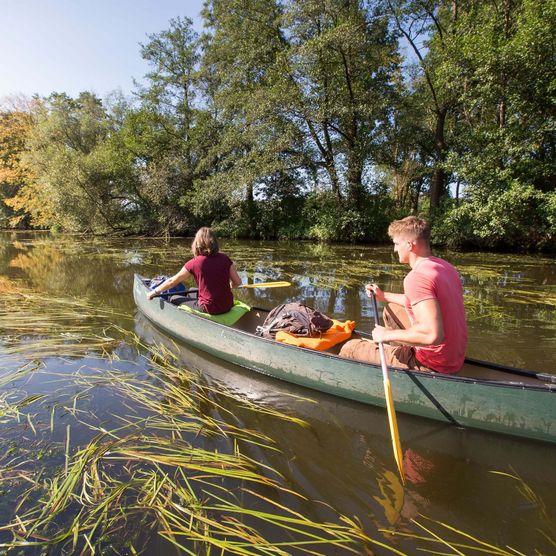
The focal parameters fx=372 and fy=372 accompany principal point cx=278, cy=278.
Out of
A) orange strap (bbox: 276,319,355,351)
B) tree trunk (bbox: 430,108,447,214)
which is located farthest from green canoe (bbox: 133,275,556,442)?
tree trunk (bbox: 430,108,447,214)

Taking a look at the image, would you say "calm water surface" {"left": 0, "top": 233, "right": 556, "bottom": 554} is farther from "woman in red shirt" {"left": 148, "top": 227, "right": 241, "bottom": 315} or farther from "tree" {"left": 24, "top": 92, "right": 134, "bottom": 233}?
"tree" {"left": 24, "top": 92, "right": 134, "bottom": 233}

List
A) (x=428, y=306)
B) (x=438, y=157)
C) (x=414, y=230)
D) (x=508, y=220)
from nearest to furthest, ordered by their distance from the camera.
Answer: (x=428, y=306)
(x=414, y=230)
(x=508, y=220)
(x=438, y=157)

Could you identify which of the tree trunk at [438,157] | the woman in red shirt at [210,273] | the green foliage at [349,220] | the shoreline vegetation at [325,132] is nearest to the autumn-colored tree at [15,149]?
the shoreline vegetation at [325,132]

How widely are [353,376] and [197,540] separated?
5.78ft

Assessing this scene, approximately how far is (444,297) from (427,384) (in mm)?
777

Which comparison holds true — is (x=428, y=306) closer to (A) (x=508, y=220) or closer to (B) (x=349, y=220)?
(A) (x=508, y=220)

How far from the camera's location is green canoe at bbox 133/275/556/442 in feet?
8.63

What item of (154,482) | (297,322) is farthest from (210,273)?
(154,482)

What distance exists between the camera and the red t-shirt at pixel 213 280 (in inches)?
171

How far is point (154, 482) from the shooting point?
2348mm

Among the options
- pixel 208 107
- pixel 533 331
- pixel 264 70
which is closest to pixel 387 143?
pixel 264 70

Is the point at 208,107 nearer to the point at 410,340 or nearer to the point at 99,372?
the point at 99,372

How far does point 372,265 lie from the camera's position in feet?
35.7

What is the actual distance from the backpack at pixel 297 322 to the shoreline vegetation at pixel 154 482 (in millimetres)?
826
